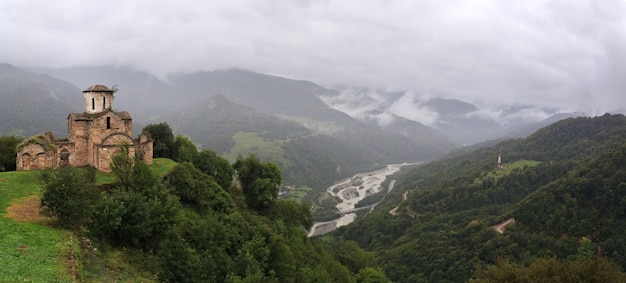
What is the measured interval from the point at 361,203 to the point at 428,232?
7998 cm

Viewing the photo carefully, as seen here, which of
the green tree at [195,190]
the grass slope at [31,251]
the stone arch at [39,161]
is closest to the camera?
the grass slope at [31,251]

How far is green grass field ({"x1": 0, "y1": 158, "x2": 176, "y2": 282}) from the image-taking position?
2000cm

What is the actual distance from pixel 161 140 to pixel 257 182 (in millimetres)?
17234

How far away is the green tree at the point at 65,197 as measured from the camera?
25281 millimetres

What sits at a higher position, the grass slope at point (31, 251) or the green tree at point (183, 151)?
the green tree at point (183, 151)

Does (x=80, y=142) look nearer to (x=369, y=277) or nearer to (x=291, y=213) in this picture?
(x=291, y=213)

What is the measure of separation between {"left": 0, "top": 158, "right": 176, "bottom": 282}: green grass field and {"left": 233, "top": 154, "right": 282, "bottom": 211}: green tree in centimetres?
2493

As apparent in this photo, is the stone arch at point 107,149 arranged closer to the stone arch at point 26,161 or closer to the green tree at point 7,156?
the stone arch at point 26,161

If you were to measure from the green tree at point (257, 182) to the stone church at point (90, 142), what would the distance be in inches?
503

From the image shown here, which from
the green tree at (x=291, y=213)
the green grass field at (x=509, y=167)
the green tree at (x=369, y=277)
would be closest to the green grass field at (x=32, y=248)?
the green tree at (x=291, y=213)

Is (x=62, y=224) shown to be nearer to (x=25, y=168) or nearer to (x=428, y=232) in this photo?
(x=25, y=168)

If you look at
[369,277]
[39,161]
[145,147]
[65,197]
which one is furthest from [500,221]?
[65,197]

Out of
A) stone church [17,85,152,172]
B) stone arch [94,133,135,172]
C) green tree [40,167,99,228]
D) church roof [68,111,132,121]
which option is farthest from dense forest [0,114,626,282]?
church roof [68,111,132,121]

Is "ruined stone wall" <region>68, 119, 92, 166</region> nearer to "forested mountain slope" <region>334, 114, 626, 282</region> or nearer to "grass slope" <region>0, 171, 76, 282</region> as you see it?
"grass slope" <region>0, 171, 76, 282</region>
